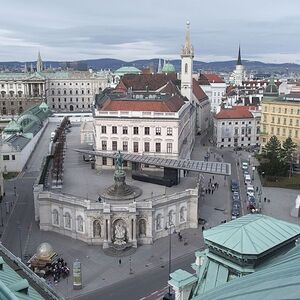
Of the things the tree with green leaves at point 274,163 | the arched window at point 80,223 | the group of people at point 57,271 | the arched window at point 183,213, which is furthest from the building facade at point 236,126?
the group of people at point 57,271

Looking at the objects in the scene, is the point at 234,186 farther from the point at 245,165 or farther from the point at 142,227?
the point at 142,227

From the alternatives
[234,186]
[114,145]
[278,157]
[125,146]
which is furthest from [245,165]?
[114,145]

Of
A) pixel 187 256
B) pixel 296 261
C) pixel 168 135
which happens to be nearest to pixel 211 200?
pixel 168 135

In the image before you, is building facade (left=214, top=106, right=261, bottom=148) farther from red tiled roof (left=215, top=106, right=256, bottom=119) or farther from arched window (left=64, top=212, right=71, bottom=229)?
arched window (left=64, top=212, right=71, bottom=229)

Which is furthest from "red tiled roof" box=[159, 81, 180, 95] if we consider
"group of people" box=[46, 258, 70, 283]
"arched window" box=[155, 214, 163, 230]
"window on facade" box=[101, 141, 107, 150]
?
"group of people" box=[46, 258, 70, 283]

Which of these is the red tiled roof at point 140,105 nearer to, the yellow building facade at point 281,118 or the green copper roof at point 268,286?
the yellow building facade at point 281,118

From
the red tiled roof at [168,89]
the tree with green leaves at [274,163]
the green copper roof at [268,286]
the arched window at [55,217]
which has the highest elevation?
the red tiled roof at [168,89]
